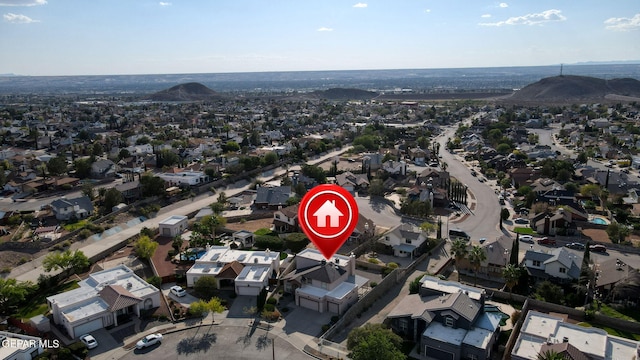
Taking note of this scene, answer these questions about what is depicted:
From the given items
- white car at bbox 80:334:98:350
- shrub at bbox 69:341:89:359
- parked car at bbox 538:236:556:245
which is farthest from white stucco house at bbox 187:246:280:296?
parked car at bbox 538:236:556:245

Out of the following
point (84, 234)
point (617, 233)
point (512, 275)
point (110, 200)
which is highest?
point (110, 200)

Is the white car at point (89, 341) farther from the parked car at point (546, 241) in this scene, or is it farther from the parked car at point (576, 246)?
→ the parked car at point (576, 246)

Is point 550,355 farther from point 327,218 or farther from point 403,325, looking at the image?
point 327,218

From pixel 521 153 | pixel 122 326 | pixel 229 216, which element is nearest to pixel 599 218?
pixel 521 153

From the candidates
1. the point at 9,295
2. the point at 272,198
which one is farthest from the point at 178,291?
the point at 272,198

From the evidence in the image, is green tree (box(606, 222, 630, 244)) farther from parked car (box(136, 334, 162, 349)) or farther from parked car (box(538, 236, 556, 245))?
parked car (box(136, 334, 162, 349))

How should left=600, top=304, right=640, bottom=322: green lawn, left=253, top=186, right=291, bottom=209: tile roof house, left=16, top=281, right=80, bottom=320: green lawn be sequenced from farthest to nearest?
left=253, top=186, right=291, bottom=209: tile roof house, left=16, top=281, right=80, bottom=320: green lawn, left=600, top=304, right=640, bottom=322: green lawn
